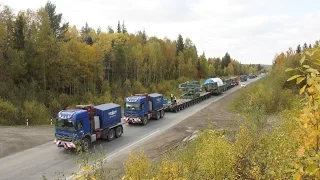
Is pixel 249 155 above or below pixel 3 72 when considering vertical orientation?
below

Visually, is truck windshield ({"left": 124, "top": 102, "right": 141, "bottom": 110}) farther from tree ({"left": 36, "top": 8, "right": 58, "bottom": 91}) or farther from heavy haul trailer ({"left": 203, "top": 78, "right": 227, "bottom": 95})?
heavy haul trailer ({"left": 203, "top": 78, "right": 227, "bottom": 95})

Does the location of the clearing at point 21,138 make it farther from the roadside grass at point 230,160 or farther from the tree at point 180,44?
the tree at point 180,44

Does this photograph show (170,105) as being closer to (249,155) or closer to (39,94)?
(39,94)

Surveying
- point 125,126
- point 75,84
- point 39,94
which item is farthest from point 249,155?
point 75,84

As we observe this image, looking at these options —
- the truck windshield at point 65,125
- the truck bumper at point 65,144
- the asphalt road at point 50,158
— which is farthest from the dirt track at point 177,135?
the truck windshield at point 65,125

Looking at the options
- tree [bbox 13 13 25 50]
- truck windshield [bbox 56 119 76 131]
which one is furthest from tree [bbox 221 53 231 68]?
truck windshield [bbox 56 119 76 131]

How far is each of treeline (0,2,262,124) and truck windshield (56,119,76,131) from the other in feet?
33.8

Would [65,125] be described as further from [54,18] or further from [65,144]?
[54,18]

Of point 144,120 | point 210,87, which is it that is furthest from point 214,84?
point 144,120

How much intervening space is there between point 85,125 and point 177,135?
8308 mm

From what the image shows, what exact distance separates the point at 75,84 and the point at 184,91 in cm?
1810

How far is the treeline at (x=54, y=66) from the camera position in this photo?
1264 inches

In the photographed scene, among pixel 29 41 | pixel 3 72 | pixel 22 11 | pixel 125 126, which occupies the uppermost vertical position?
pixel 22 11

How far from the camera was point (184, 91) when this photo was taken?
4378cm
